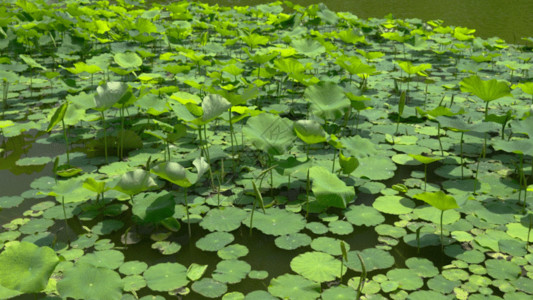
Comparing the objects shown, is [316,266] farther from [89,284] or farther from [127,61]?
[127,61]

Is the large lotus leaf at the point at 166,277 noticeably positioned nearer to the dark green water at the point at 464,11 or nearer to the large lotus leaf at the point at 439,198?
the large lotus leaf at the point at 439,198

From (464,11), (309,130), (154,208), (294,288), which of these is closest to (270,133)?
(309,130)

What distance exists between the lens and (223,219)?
7.88ft

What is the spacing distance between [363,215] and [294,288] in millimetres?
705

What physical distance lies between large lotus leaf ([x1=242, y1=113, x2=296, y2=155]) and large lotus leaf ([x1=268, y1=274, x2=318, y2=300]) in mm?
794

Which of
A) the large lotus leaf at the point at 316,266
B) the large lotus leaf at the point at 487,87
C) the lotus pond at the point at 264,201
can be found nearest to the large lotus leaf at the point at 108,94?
the lotus pond at the point at 264,201

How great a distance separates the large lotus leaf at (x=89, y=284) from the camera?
5.46ft

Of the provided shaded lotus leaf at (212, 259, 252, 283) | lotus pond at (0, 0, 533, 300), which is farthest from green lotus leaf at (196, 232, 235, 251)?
shaded lotus leaf at (212, 259, 252, 283)

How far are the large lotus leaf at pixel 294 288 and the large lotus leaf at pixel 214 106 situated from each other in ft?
3.08

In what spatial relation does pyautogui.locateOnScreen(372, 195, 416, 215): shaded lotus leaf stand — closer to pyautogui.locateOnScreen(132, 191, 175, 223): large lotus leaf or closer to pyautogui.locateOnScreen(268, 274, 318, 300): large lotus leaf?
pyautogui.locateOnScreen(268, 274, 318, 300): large lotus leaf

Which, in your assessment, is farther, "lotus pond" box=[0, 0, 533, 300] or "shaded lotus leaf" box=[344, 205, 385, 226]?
"shaded lotus leaf" box=[344, 205, 385, 226]

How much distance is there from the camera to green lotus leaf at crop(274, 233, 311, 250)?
2199 millimetres

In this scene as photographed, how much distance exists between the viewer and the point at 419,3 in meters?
10.1

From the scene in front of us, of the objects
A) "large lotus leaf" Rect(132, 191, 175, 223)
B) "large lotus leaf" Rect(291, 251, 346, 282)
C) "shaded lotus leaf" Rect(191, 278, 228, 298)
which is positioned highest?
"large lotus leaf" Rect(132, 191, 175, 223)
